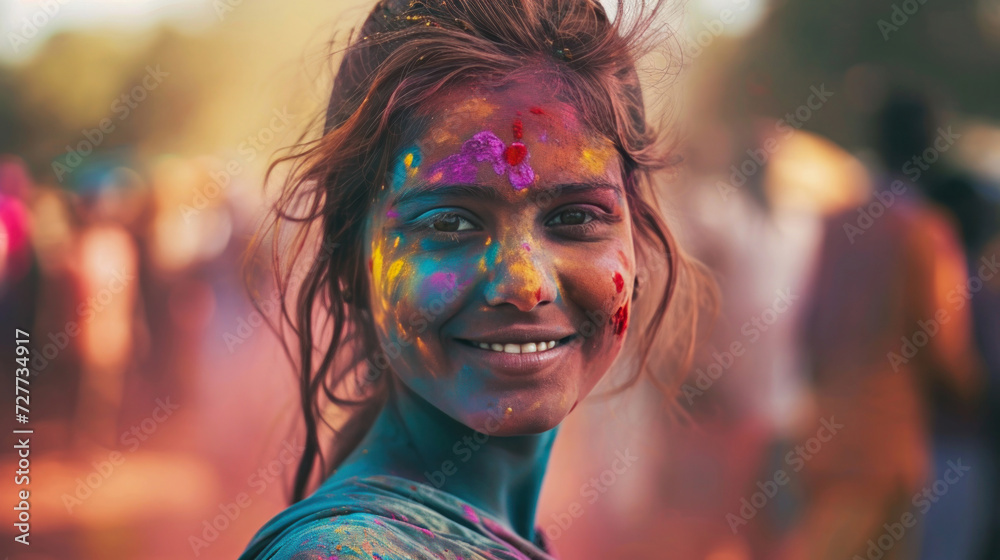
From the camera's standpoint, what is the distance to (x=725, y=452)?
5770 mm

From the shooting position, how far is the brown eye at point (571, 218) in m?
1.54

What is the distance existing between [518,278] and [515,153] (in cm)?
24

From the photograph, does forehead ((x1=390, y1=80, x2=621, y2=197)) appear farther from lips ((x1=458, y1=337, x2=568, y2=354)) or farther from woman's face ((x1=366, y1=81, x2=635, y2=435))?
lips ((x1=458, y1=337, x2=568, y2=354))

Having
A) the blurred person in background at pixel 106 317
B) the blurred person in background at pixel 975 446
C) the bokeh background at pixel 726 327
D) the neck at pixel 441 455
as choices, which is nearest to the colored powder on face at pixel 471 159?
the neck at pixel 441 455

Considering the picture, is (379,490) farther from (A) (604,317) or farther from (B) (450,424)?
(A) (604,317)

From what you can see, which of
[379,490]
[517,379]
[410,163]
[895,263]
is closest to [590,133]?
[410,163]

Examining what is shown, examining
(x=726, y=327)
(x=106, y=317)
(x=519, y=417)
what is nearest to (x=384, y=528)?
(x=519, y=417)

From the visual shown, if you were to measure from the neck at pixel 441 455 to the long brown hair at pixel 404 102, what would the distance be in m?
0.18

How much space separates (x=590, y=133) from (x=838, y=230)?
374 centimetres

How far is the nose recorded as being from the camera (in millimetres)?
1414

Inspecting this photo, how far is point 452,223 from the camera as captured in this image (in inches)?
59.2

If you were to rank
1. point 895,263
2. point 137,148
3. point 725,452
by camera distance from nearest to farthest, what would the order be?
point 895,263
point 725,452
point 137,148

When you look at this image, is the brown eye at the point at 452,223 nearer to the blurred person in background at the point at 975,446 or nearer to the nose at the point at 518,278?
the nose at the point at 518,278

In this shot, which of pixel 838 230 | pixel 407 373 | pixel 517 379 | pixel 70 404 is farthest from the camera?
pixel 70 404
